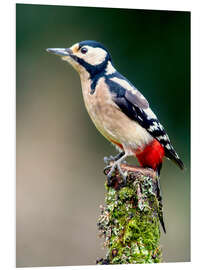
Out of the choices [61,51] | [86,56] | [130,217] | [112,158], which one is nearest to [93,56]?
[86,56]

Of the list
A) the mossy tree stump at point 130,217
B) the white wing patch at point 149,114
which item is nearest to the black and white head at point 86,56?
the white wing patch at point 149,114

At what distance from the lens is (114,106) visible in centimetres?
313

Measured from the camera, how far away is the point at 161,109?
350 cm

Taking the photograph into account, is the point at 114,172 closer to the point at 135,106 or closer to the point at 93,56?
the point at 135,106

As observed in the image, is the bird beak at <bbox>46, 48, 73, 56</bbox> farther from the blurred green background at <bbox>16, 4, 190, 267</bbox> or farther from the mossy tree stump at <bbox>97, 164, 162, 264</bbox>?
the mossy tree stump at <bbox>97, 164, 162, 264</bbox>

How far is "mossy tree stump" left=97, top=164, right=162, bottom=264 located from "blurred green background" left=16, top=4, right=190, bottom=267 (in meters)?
0.22

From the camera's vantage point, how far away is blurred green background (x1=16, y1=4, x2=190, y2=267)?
3207mm

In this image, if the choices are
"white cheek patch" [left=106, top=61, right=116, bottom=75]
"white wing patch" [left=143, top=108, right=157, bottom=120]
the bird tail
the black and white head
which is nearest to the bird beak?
the black and white head

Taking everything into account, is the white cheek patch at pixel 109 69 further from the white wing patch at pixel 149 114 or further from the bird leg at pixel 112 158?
the bird leg at pixel 112 158

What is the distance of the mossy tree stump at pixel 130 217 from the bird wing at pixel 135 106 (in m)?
0.31

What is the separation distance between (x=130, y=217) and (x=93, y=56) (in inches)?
40.3

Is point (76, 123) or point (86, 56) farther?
point (76, 123)

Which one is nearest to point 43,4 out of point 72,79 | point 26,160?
point 72,79

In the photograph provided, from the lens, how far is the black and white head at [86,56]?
316 centimetres
